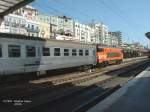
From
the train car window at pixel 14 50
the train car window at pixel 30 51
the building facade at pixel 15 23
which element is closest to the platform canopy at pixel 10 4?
the train car window at pixel 14 50

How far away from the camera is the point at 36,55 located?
2123cm

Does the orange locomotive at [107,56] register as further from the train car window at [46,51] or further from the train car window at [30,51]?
the train car window at [30,51]

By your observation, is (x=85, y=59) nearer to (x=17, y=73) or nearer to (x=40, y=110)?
(x=17, y=73)

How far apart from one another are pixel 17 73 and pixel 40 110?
9206 mm

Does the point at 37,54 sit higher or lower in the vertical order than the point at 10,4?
lower

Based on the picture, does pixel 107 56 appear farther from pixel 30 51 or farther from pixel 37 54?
pixel 30 51

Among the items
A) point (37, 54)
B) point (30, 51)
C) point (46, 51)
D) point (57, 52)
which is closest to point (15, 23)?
point (57, 52)

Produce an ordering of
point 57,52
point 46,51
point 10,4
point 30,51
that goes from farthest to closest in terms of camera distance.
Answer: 1. point 57,52
2. point 46,51
3. point 30,51
4. point 10,4

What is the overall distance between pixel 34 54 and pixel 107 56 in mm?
21531

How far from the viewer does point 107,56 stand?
4150cm

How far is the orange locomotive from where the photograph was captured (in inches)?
1425

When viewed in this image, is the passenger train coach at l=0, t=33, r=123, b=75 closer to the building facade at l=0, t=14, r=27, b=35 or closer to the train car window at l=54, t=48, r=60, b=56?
the train car window at l=54, t=48, r=60, b=56

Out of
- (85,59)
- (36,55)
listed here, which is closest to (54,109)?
(36,55)

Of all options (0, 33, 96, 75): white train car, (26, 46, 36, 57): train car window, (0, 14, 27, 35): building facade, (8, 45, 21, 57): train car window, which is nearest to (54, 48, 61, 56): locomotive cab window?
(0, 33, 96, 75): white train car
